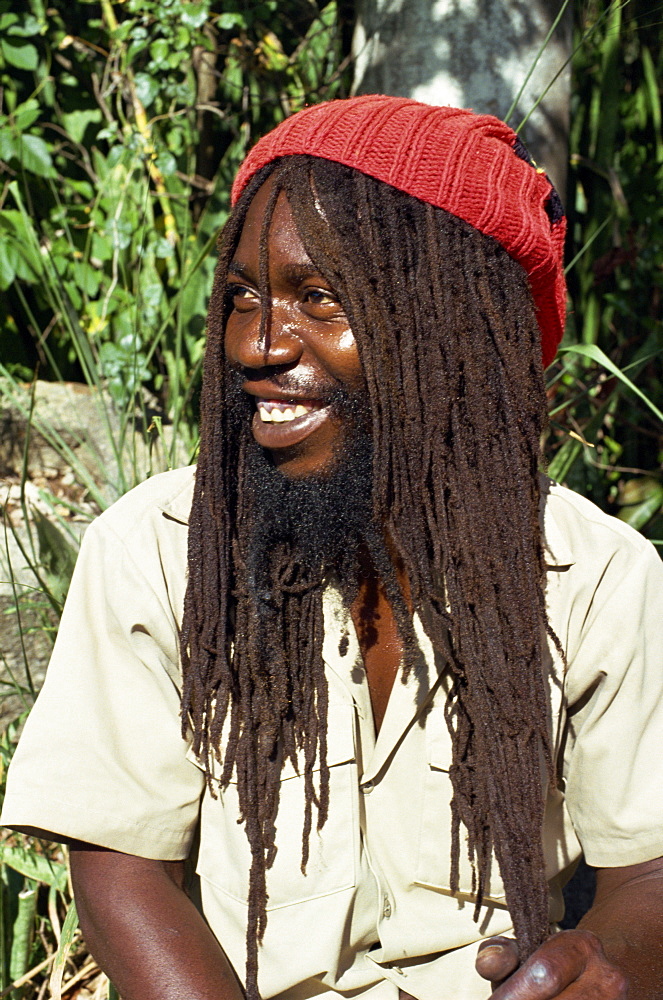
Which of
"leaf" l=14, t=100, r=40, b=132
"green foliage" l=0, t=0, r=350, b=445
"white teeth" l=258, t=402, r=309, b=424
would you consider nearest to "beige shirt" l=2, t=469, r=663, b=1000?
"white teeth" l=258, t=402, r=309, b=424

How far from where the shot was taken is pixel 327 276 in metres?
1.62

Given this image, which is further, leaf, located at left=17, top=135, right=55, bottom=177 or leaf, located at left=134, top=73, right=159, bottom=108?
leaf, located at left=17, top=135, right=55, bottom=177

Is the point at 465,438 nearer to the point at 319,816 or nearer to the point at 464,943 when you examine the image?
the point at 319,816

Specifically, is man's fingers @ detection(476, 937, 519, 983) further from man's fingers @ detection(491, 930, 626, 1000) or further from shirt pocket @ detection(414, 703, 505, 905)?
shirt pocket @ detection(414, 703, 505, 905)

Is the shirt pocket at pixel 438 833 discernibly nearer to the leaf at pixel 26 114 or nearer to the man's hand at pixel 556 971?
the man's hand at pixel 556 971

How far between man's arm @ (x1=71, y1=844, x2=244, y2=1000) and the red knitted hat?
1.21 metres

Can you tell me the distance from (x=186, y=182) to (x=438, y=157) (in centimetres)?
214

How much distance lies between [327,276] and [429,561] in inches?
20.1

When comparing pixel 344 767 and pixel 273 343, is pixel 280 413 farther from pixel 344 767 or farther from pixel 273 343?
pixel 344 767

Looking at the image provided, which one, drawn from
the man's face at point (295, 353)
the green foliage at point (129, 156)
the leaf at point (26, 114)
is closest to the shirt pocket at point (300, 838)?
the man's face at point (295, 353)

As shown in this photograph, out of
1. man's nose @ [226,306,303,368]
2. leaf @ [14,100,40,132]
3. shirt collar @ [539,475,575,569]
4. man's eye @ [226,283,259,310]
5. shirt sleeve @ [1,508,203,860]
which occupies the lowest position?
shirt sleeve @ [1,508,203,860]

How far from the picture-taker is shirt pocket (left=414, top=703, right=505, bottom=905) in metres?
1.75

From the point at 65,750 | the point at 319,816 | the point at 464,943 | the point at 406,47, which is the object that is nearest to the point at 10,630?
the point at 65,750

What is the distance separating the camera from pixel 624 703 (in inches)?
69.3
